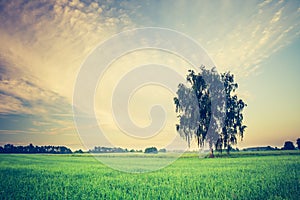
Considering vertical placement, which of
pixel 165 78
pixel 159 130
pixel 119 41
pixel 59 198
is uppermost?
pixel 119 41

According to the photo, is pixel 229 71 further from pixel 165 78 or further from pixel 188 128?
pixel 165 78

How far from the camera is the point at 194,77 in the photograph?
1566 inches

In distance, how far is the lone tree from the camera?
36750 mm

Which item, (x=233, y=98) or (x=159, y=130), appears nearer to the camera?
(x=159, y=130)

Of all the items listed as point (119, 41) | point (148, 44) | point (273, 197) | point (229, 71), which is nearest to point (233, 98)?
point (229, 71)

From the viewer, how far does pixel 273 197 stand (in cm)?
687

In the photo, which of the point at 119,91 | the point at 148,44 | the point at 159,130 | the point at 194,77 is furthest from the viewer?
the point at 194,77

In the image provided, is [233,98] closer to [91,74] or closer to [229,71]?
[229,71]

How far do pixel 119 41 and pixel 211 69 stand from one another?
2142 centimetres

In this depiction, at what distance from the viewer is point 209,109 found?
3678cm

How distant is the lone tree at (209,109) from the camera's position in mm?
36750

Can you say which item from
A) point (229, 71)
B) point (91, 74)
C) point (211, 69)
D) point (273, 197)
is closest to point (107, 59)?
point (91, 74)

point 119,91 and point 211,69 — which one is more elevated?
point 211,69

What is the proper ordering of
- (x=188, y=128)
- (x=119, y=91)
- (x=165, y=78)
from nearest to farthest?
(x=119, y=91) < (x=165, y=78) < (x=188, y=128)
